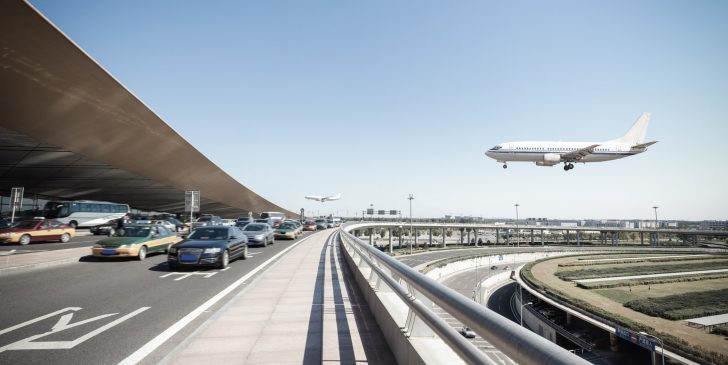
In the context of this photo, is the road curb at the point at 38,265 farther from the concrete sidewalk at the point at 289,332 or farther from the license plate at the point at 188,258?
the concrete sidewalk at the point at 289,332

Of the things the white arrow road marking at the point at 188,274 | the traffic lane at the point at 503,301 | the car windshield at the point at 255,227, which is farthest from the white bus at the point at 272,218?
the white arrow road marking at the point at 188,274

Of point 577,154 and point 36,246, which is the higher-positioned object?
point 577,154

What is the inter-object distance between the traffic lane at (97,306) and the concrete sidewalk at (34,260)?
→ 2.09 ft

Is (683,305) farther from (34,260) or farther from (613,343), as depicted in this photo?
(34,260)

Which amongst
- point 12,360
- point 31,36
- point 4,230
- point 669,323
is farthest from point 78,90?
point 669,323

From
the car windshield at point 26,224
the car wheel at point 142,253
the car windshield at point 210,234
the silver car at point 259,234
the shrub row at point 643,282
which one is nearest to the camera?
the car windshield at point 210,234

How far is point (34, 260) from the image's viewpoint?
11.6 metres

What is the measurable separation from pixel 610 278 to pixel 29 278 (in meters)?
54.5

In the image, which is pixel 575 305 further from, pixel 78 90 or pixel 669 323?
pixel 78 90

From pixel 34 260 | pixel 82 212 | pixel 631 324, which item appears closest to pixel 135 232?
pixel 34 260

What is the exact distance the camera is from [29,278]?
936 centimetres

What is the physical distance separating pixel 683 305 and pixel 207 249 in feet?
125

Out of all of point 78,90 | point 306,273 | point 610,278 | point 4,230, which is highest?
point 78,90

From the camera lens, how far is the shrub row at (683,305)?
89.7ft
